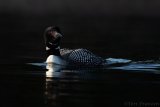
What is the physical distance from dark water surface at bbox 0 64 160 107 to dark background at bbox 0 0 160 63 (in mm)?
2302

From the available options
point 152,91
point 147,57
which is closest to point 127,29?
point 147,57

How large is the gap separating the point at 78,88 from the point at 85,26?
17231mm

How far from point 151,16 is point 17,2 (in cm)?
790

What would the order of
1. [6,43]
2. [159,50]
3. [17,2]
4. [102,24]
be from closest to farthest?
[159,50] → [6,43] → [102,24] → [17,2]

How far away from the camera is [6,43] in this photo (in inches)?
883

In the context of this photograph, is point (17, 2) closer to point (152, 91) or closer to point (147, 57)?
point (147, 57)

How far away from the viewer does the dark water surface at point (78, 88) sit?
40.8 ft

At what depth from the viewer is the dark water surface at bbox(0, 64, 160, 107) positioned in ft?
40.8

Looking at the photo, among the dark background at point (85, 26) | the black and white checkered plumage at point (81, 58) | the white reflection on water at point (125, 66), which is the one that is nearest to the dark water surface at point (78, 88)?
the white reflection on water at point (125, 66)

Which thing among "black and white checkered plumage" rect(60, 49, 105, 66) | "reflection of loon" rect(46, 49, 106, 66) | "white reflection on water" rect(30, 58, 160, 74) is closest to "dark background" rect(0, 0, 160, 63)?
"white reflection on water" rect(30, 58, 160, 74)

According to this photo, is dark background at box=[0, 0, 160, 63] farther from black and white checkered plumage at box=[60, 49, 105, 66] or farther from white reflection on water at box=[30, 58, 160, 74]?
black and white checkered plumage at box=[60, 49, 105, 66]

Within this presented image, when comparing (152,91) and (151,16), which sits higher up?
(151,16)

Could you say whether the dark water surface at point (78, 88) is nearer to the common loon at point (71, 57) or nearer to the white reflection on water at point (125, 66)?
the white reflection on water at point (125, 66)

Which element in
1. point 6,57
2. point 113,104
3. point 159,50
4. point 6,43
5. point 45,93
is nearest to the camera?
point 113,104
